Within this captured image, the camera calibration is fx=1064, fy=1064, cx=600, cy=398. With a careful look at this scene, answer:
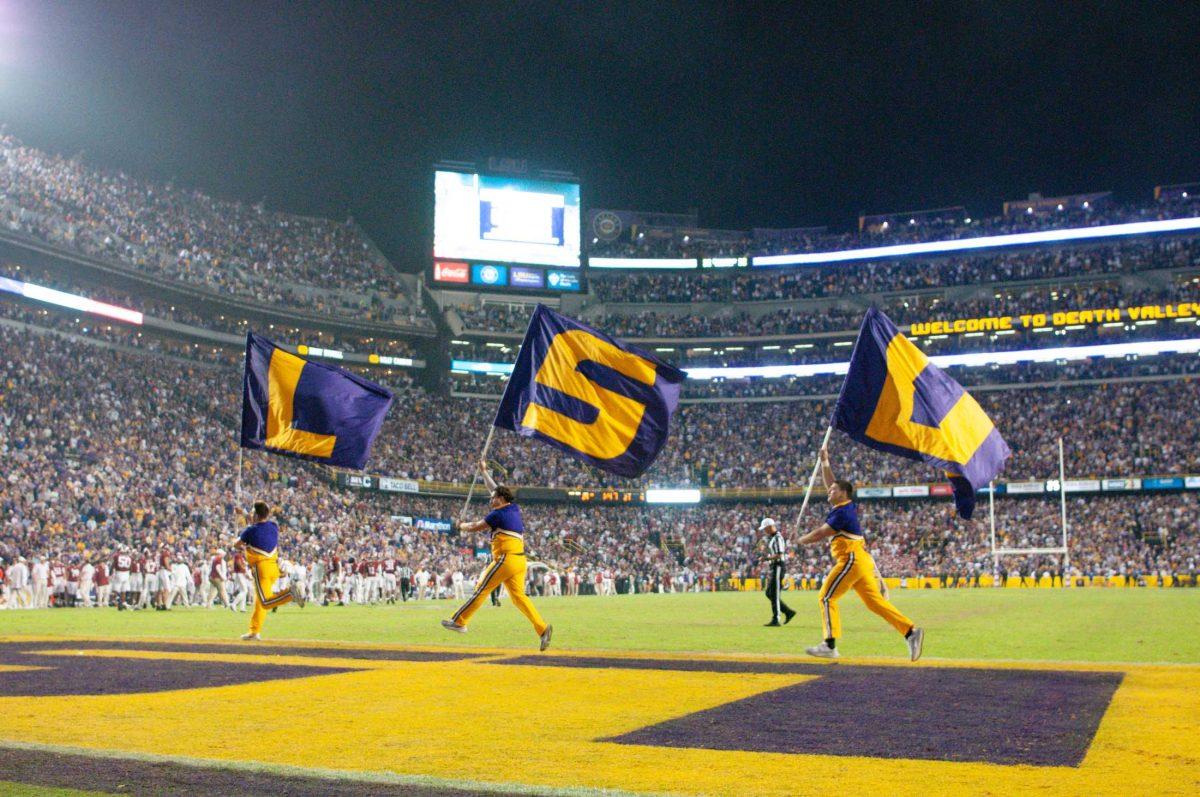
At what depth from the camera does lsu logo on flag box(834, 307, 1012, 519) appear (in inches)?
566

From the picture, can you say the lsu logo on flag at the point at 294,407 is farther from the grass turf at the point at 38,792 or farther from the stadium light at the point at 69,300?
the stadium light at the point at 69,300

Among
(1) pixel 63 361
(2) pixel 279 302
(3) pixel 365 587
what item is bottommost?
(3) pixel 365 587

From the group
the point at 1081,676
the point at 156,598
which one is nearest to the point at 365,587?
the point at 156,598

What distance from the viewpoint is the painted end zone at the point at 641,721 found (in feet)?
19.7

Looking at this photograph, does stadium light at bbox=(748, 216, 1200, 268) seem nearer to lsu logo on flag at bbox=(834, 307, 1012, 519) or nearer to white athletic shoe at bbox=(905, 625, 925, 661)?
lsu logo on flag at bbox=(834, 307, 1012, 519)

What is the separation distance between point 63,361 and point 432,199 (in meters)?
23.9

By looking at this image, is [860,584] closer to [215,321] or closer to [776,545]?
[776,545]

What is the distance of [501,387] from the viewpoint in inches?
3100

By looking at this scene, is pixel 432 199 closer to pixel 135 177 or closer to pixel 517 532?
pixel 135 177

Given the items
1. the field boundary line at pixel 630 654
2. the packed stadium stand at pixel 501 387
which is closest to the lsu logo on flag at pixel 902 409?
the field boundary line at pixel 630 654

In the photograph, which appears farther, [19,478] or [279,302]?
[279,302]

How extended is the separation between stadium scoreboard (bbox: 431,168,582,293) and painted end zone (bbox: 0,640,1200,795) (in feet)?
175

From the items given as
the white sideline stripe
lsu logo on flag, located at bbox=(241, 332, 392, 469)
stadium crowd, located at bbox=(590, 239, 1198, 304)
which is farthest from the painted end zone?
stadium crowd, located at bbox=(590, 239, 1198, 304)

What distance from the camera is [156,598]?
30.6 metres
